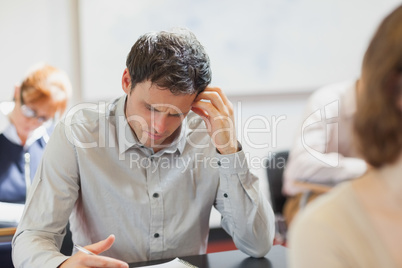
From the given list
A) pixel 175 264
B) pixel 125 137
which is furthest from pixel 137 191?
pixel 175 264

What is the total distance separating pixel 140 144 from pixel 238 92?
2093 millimetres

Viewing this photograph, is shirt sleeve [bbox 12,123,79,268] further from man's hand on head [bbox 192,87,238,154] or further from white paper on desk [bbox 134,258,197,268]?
man's hand on head [bbox 192,87,238,154]

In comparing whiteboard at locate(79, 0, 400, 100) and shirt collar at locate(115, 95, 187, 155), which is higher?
whiteboard at locate(79, 0, 400, 100)

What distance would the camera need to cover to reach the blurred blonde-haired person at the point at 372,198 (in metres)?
0.73

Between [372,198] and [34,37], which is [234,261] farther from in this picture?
[34,37]

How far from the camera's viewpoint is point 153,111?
5.11 ft

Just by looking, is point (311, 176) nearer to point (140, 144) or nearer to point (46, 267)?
point (140, 144)

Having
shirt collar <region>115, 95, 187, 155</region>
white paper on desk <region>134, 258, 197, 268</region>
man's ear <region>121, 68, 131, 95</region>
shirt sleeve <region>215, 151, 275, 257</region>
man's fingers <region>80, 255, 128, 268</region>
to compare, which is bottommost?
white paper on desk <region>134, 258, 197, 268</region>

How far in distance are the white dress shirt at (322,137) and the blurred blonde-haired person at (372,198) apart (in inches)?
71.0

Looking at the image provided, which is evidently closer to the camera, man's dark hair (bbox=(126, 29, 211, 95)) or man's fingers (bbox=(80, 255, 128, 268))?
man's fingers (bbox=(80, 255, 128, 268))

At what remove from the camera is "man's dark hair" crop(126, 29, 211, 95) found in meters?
1.53

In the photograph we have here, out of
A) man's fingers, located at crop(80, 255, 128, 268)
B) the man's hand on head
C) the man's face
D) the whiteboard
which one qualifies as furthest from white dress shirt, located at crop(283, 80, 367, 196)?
man's fingers, located at crop(80, 255, 128, 268)

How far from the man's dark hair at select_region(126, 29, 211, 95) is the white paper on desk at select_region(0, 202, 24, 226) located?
2.94 ft

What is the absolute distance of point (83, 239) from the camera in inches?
65.4
